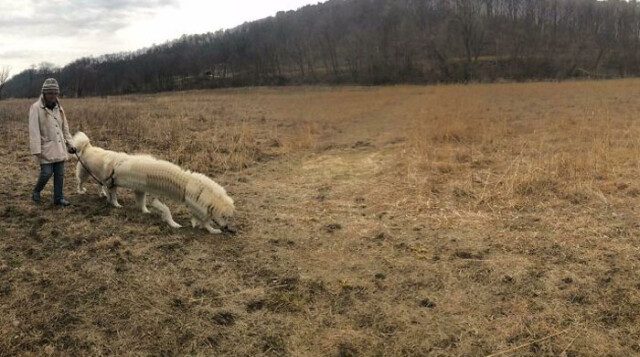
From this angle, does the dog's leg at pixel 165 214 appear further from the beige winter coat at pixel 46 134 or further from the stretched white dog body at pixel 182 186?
the beige winter coat at pixel 46 134

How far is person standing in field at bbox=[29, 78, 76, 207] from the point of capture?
22.4ft

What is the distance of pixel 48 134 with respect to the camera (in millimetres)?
6984

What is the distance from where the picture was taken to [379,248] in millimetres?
6160

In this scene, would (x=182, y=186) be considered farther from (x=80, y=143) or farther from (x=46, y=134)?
(x=80, y=143)

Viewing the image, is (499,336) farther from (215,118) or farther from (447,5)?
(447,5)

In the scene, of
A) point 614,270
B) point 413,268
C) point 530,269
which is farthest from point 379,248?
point 614,270

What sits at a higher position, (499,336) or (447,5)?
(447,5)

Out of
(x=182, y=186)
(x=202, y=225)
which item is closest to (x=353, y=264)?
(x=202, y=225)

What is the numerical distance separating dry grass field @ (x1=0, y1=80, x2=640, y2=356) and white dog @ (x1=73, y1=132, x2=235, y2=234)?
0.28 meters

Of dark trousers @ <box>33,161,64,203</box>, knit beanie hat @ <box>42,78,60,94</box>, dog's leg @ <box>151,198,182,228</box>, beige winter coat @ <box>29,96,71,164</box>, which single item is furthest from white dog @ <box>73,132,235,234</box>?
knit beanie hat @ <box>42,78,60,94</box>

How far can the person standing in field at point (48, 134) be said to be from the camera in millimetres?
6828

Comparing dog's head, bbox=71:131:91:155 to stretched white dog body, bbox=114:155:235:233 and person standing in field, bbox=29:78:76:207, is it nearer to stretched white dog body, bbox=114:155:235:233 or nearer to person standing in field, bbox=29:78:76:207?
person standing in field, bbox=29:78:76:207

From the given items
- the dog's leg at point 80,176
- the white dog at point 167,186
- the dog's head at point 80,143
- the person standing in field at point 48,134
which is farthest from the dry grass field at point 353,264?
the dog's head at point 80,143

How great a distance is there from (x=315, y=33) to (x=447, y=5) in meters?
31.2
